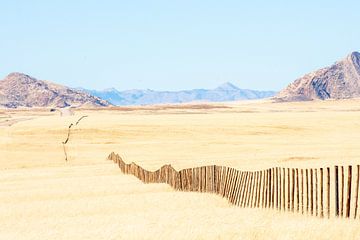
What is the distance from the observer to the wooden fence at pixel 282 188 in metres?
14.0

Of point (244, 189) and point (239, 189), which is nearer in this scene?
point (244, 189)

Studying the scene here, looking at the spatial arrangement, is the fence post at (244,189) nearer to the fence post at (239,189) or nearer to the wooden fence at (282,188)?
the wooden fence at (282,188)

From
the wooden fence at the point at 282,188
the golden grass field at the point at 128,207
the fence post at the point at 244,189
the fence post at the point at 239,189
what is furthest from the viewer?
the fence post at the point at 239,189

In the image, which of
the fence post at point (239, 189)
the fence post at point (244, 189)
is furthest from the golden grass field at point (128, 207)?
the fence post at point (244, 189)

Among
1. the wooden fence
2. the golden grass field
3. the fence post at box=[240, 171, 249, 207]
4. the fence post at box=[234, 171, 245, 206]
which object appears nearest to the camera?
the golden grass field

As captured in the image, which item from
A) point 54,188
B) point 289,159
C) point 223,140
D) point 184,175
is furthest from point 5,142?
point 184,175

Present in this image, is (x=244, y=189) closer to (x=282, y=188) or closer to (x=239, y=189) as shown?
(x=239, y=189)

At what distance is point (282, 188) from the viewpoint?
16062 millimetres

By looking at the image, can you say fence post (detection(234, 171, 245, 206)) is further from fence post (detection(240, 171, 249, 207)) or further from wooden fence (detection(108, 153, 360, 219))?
fence post (detection(240, 171, 249, 207))

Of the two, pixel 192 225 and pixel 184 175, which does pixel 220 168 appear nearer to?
pixel 184 175

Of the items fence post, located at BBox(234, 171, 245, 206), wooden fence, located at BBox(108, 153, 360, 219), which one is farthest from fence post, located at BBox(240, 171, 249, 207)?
fence post, located at BBox(234, 171, 245, 206)

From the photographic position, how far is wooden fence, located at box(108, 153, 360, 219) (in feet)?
46.0

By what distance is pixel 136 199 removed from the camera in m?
21.1

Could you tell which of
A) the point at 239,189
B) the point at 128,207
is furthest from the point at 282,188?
the point at 128,207
